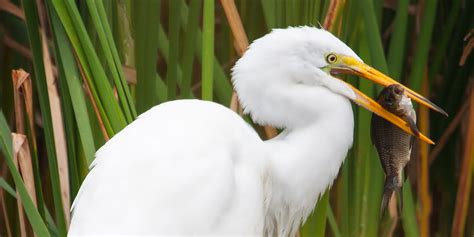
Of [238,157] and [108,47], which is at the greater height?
[108,47]

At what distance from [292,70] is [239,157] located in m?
0.20

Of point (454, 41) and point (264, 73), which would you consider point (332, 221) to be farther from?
point (454, 41)

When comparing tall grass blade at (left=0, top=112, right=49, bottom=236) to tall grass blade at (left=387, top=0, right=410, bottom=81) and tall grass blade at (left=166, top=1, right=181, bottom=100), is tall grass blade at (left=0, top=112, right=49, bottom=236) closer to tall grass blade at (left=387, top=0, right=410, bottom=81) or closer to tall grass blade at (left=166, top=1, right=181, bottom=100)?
tall grass blade at (left=166, top=1, right=181, bottom=100)

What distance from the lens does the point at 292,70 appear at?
1.81 m

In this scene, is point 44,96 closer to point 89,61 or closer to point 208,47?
point 89,61

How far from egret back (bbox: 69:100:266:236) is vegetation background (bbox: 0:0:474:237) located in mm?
67

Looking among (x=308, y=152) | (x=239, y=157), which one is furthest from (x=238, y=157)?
(x=308, y=152)

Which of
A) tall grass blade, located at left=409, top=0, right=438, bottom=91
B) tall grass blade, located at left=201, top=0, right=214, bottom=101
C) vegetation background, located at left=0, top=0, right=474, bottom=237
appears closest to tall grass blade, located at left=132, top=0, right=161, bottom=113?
vegetation background, located at left=0, top=0, right=474, bottom=237

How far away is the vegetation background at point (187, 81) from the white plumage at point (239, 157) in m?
0.08

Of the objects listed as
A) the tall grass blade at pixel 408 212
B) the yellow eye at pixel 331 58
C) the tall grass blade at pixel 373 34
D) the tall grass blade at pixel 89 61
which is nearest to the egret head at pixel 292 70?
the yellow eye at pixel 331 58

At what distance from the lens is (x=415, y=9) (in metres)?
2.56

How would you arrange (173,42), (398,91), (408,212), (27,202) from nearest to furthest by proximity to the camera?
1. (27,202)
2. (398,91)
3. (173,42)
4. (408,212)

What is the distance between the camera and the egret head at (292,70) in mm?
1799

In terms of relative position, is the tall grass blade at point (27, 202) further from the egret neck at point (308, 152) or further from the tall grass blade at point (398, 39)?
the tall grass blade at point (398, 39)
